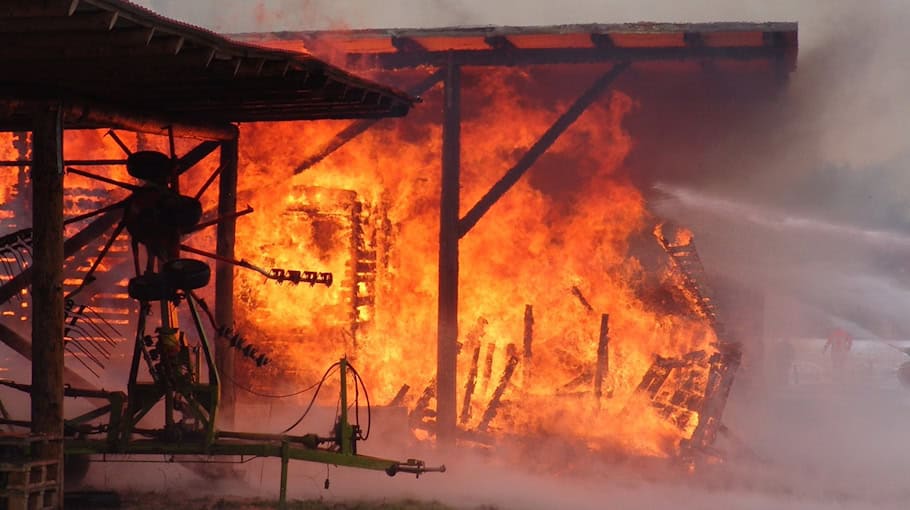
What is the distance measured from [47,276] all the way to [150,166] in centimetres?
199

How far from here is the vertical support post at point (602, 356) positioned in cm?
1602

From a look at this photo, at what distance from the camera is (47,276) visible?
9531 mm

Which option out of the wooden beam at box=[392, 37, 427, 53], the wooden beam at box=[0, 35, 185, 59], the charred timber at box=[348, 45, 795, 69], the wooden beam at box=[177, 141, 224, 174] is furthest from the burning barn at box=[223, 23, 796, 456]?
the wooden beam at box=[0, 35, 185, 59]

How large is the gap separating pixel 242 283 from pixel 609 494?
21.6 feet

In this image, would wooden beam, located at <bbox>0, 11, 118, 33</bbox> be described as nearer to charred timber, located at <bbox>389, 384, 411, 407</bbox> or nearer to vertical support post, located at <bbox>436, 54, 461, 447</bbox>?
vertical support post, located at <bbox>436, 54, 461, 447</bbox>

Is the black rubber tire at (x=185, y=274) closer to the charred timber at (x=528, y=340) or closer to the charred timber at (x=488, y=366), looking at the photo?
the charred timber at (x=488, y=366)

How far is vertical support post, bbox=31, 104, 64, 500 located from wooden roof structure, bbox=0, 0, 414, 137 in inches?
15.2

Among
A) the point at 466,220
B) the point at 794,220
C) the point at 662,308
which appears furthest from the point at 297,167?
the point at 794,220

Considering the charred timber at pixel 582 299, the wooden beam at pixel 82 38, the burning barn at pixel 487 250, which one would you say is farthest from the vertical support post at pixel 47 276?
the charred timber at pixel 582 299

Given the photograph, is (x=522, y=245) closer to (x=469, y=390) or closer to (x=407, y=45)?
(x=469, y=390)

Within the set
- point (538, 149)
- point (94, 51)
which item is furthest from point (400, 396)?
point (94, 51)

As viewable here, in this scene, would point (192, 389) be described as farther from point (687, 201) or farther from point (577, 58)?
point (687, 201)

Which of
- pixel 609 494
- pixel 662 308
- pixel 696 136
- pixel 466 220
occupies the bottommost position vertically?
pixel 609 494

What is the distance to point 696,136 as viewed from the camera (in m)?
16.5
